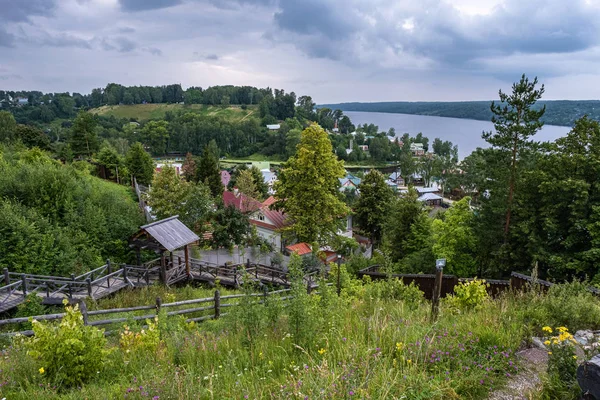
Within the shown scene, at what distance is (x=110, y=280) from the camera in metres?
13.4

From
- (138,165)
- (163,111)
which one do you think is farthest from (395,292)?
(163,111)

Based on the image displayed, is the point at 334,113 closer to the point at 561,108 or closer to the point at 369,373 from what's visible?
the point at 561,108

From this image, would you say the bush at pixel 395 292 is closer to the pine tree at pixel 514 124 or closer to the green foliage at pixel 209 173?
the pine tree at pixel 514 124

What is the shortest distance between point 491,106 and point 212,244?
662 inches

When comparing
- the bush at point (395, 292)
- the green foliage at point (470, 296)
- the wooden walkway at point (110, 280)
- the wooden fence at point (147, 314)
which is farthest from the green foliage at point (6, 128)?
the green foliage at point (470, 296)

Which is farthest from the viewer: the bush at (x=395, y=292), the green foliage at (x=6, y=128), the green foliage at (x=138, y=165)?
the green foliage at (x=138, y=165)

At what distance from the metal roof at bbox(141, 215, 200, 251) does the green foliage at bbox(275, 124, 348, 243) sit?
8458 mm

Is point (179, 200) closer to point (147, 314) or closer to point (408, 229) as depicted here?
point (147, 314)

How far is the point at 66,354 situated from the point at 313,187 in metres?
17.8

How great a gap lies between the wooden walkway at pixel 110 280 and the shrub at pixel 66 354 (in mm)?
4568

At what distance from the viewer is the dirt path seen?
338 centimetres

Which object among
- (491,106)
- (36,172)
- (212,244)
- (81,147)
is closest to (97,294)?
(36,172)

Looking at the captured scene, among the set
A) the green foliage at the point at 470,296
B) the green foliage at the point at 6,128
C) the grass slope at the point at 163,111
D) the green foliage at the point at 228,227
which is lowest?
the green foliage at the point at 228,227

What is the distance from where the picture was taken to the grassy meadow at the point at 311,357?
334 centimetres
